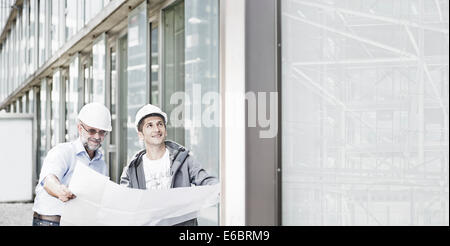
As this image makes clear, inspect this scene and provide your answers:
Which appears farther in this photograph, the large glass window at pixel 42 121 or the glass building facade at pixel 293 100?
the large glass window at pixel 42 121

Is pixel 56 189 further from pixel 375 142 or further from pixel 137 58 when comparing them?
pixel 375 142

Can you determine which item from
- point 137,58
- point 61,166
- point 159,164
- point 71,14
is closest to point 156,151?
point 159,164

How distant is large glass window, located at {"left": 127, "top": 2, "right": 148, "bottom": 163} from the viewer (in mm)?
2152

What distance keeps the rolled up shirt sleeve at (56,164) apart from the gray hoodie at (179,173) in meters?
0.26

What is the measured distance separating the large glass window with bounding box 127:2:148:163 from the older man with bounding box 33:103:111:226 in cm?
23

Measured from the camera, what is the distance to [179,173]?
192 centimetres

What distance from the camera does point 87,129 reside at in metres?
2.01

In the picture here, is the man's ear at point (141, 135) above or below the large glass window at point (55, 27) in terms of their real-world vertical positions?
below

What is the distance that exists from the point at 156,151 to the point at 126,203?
26 centimetres

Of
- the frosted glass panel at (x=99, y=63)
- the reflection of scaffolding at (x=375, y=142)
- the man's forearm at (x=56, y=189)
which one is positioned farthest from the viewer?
the frosted glass panel at (x=99, y=63)

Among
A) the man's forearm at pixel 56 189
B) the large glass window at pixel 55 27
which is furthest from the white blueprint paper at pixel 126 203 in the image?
the large glass window at pixel 55 27

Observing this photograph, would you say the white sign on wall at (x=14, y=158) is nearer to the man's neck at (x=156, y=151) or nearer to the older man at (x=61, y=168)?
the older man at (x=61, y=168)

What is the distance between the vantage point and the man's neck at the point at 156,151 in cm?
195
